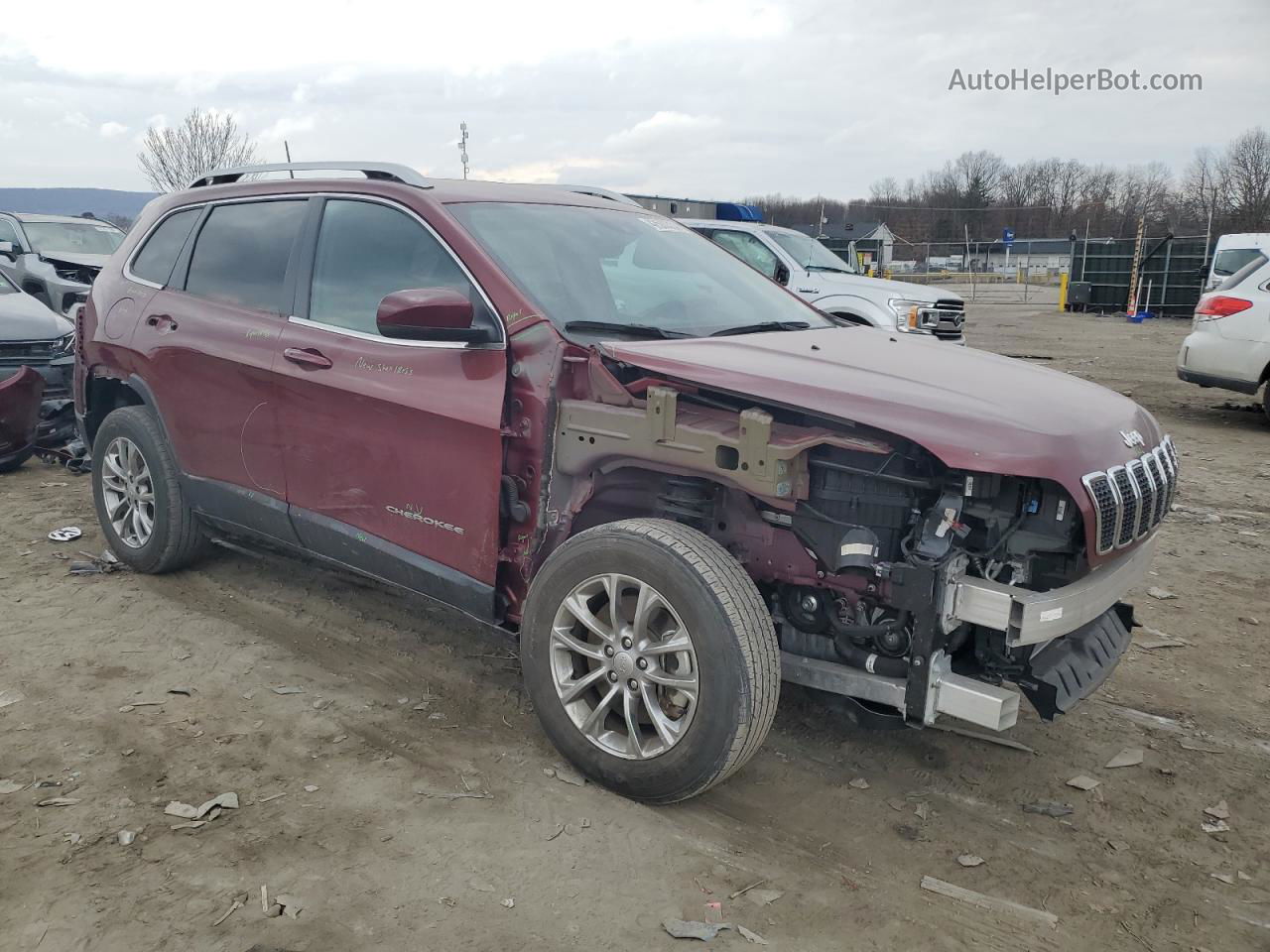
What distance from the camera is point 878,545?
299cm

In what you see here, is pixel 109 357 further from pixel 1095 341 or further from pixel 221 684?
pixel 1095 341

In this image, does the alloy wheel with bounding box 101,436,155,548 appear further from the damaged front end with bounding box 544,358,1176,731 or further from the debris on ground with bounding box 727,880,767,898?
the debris on ground with bounding box 727,880,767,898

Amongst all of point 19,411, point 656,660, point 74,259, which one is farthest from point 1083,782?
point 74,259

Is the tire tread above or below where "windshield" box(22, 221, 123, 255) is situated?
below

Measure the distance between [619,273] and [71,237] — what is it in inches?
523

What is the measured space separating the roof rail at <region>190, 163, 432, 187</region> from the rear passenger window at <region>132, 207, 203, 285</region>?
224 mm

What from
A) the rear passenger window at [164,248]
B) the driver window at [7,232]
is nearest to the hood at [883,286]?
the rear passenger window at [164,248]

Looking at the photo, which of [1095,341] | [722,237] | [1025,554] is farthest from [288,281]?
[1095,341]

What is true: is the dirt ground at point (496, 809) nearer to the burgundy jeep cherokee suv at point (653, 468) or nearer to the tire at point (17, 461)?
the burgundy jeep cherokee suv at point (653, 468)

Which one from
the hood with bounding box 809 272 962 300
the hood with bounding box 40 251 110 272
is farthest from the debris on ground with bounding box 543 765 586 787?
the hood with bounding box 40 251 110 272

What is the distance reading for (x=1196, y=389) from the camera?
13.2m

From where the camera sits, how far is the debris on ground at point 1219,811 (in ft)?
10.9

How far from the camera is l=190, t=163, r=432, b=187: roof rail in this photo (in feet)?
13.2

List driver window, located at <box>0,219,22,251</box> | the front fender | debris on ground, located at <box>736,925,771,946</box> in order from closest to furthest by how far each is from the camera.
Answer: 1. debris on ground, located at <box>736,925,771,946</box>
2. the front fender
3. driver window, located at <box>0,219,22,251</box>
